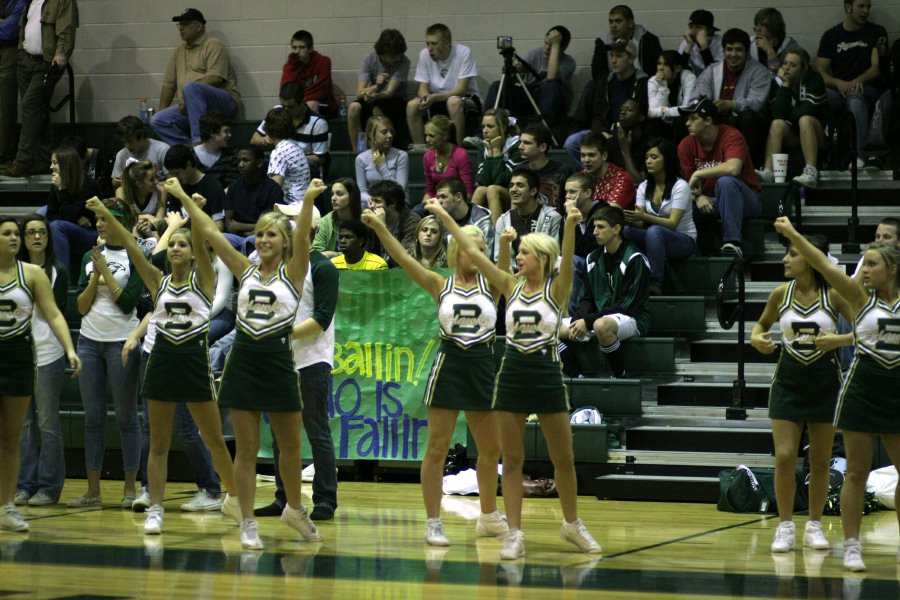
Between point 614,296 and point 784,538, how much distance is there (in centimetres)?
305

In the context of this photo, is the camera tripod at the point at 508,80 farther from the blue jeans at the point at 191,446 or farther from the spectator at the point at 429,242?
the blue jeans at the point at 191,446

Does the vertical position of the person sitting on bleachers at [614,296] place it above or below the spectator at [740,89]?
below

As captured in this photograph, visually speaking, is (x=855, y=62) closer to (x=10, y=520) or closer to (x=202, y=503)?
(x=202, y=503)

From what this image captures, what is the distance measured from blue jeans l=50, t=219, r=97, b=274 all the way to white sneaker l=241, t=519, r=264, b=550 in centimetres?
464

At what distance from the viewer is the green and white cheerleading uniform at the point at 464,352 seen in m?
6.26

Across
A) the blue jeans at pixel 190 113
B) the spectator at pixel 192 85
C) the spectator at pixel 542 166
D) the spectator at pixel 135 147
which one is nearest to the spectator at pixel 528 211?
the spectator at pixel 542 166

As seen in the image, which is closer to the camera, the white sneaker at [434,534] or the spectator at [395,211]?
the white sneaker at [434,534]

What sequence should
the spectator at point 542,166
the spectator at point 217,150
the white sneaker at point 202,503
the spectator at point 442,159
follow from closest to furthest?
1. the white sneaker at point 202,503
2. the spectator at point 542,166
3. the spectator at point 442,159
4. the spectator at point 217,150

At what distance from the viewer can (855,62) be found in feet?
36.5

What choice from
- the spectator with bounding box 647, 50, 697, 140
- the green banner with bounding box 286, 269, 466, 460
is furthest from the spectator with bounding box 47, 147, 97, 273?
the spectator with bounding box 647, 50, 697, 140

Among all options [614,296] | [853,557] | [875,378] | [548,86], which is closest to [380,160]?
[548,86]

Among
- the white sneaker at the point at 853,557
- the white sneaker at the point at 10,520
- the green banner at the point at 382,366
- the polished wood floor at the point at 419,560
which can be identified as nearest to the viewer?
the polished wood floor at the point at 419,560

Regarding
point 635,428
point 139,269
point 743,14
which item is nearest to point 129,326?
point 139,269

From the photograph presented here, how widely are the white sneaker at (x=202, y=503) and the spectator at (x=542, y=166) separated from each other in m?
3.47
